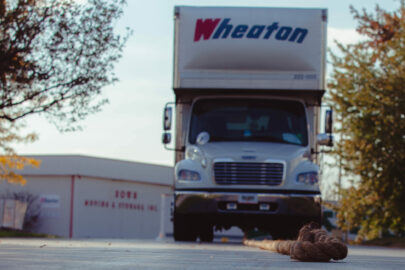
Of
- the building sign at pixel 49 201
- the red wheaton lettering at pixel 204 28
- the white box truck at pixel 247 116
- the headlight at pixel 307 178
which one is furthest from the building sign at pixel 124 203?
the headlight at pixel 307 178

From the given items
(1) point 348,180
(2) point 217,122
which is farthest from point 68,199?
(2) point 217,122

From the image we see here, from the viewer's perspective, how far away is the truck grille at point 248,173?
15.1m

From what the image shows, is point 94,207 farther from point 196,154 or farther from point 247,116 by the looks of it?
point 196,154

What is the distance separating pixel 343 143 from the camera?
24.1 metres

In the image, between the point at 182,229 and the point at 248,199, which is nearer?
the point at 248,199

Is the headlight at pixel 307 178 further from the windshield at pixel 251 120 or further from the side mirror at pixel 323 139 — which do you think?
the windshield at pixel 251 120

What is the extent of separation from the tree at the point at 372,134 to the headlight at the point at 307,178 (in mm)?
8168

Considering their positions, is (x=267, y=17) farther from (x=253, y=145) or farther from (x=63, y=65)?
(x=63, y=65)

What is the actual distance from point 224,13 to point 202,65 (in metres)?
1.01

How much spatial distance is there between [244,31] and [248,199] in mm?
3027

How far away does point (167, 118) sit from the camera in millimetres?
16047

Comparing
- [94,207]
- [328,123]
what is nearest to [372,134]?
[328,123]

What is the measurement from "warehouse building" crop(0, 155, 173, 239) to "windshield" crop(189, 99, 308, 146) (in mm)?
33596

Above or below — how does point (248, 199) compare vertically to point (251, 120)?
below
